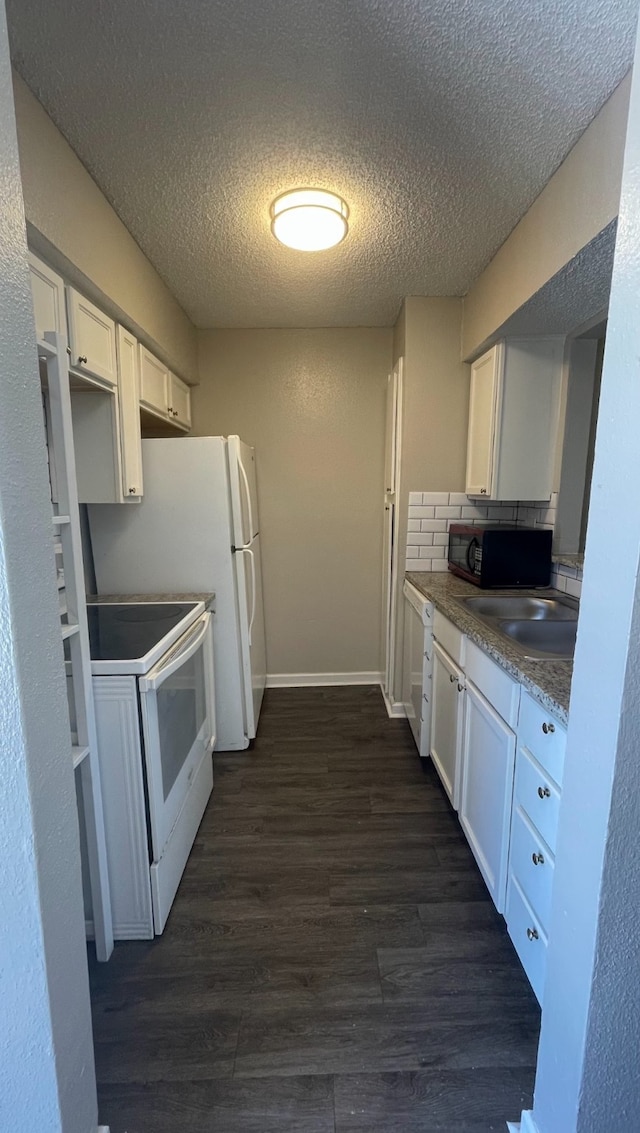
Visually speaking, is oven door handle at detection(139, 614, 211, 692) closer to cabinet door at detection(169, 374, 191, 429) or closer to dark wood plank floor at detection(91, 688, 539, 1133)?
dark wood plank floor at detection(91, 688, 539, 1133)

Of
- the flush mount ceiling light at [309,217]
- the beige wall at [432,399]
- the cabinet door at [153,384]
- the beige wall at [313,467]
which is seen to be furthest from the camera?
the beige wall at [313,467]

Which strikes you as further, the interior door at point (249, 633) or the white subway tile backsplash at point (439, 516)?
the white subway tile backsplash at point (439, 516)

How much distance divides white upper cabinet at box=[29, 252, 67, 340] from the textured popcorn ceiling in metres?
0.41

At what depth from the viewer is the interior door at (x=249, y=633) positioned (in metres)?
2.45

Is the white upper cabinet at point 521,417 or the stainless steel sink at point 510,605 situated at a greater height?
A: the white upper cabinet at point 521,417

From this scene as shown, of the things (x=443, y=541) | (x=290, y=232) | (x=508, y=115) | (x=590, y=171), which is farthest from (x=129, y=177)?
(x=443, y=541)

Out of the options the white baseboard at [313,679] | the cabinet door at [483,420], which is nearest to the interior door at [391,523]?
the white baseboard at [313,679]

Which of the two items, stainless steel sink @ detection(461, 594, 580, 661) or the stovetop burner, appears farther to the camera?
stainless steel sink @ detection(461, 594, 580, 661)

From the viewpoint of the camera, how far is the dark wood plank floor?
3.57ft

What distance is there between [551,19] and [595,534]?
1.17m

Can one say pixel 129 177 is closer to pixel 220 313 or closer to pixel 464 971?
pixel 220 313

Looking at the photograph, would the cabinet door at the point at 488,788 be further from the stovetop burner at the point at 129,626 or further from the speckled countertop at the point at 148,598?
the speckled countertop at the point at 148,598

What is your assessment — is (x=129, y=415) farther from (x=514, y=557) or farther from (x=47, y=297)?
(x=514, y=557)

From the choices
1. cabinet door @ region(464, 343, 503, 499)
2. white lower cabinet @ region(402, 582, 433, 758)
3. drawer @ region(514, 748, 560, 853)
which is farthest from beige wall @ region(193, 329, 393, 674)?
drawer @ region(514, 748, 560, 853)
